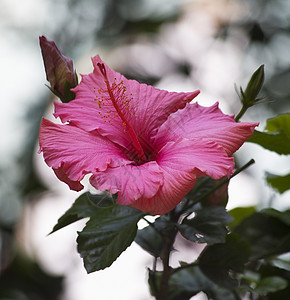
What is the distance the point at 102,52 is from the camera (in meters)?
3.51

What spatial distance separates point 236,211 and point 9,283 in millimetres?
2786

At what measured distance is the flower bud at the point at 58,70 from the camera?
810 mm

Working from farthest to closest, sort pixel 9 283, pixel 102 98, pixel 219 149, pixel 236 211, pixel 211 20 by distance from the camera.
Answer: pixel 9 283, pixel 211 20, pixel 236 211, pixel 102 98, pixel 219 149

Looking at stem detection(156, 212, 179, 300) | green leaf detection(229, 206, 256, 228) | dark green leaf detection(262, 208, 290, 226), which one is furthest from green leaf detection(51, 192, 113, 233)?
green leaf detection(229, 206, 256, 228)

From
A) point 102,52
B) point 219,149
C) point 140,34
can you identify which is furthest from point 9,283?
point 219,149

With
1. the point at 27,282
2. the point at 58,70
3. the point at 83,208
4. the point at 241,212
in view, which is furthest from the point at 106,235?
the point at 27,282

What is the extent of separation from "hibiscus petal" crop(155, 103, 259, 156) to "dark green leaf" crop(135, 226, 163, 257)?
0.22 meters

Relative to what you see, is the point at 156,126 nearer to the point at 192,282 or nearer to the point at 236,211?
the point at 192,282

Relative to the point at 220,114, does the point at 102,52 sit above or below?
above

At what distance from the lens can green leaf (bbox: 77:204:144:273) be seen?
77 centimetres

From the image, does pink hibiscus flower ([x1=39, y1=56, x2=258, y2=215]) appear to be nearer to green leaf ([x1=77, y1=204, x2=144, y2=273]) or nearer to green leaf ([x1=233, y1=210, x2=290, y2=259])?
green leaf ([x1=77, y1=204, x2=144, y2=273])

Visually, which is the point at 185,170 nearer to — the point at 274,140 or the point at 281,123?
the point at 274,140

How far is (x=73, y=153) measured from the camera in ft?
2.35

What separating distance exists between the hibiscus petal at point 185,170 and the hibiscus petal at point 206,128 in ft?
0.09
